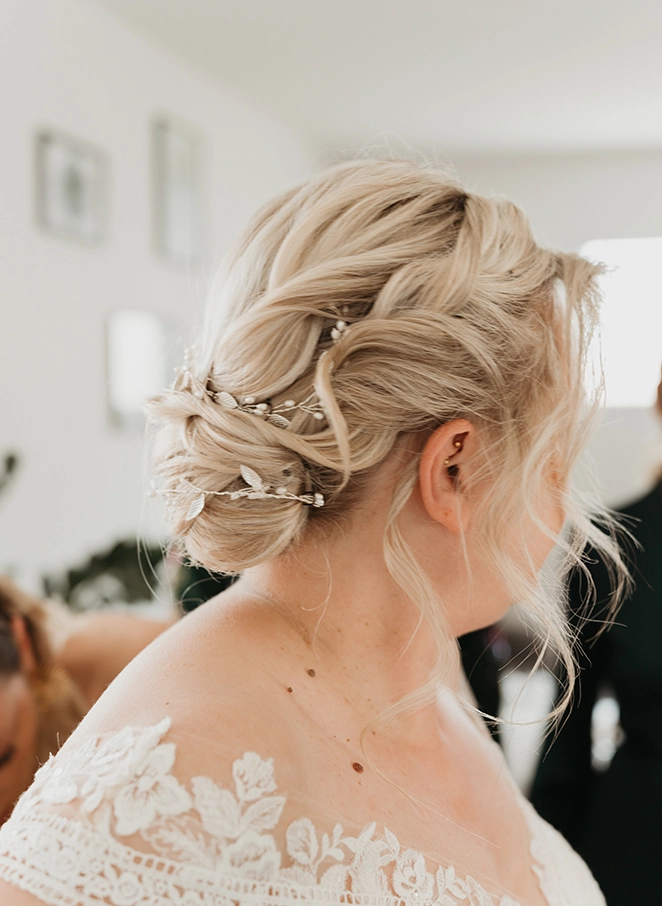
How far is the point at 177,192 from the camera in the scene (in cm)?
368

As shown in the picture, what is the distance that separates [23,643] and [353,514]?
2.71 ft

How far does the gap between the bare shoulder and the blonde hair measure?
0.08 metres

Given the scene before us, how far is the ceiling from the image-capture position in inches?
126

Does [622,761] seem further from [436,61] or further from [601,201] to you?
[601,201]

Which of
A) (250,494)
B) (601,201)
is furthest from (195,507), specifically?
(601,201)

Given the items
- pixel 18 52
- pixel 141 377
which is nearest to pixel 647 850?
pixel 141 377

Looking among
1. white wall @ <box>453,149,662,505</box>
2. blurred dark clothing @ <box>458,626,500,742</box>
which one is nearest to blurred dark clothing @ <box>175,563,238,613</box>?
blurred dark clothing @ <box>458,626,500,742</box>

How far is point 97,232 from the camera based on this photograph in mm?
3164

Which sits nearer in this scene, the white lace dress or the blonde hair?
the white lace dress

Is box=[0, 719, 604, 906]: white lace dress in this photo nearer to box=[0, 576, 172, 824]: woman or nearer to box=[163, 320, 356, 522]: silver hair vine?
box=[163, 320, 356, 522]: silver hair vine

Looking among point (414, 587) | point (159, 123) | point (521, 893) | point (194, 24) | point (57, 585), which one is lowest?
point (57, 585)

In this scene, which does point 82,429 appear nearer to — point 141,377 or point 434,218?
point 141,377

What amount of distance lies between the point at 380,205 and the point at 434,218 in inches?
2.2

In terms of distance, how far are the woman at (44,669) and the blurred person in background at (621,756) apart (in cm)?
79
